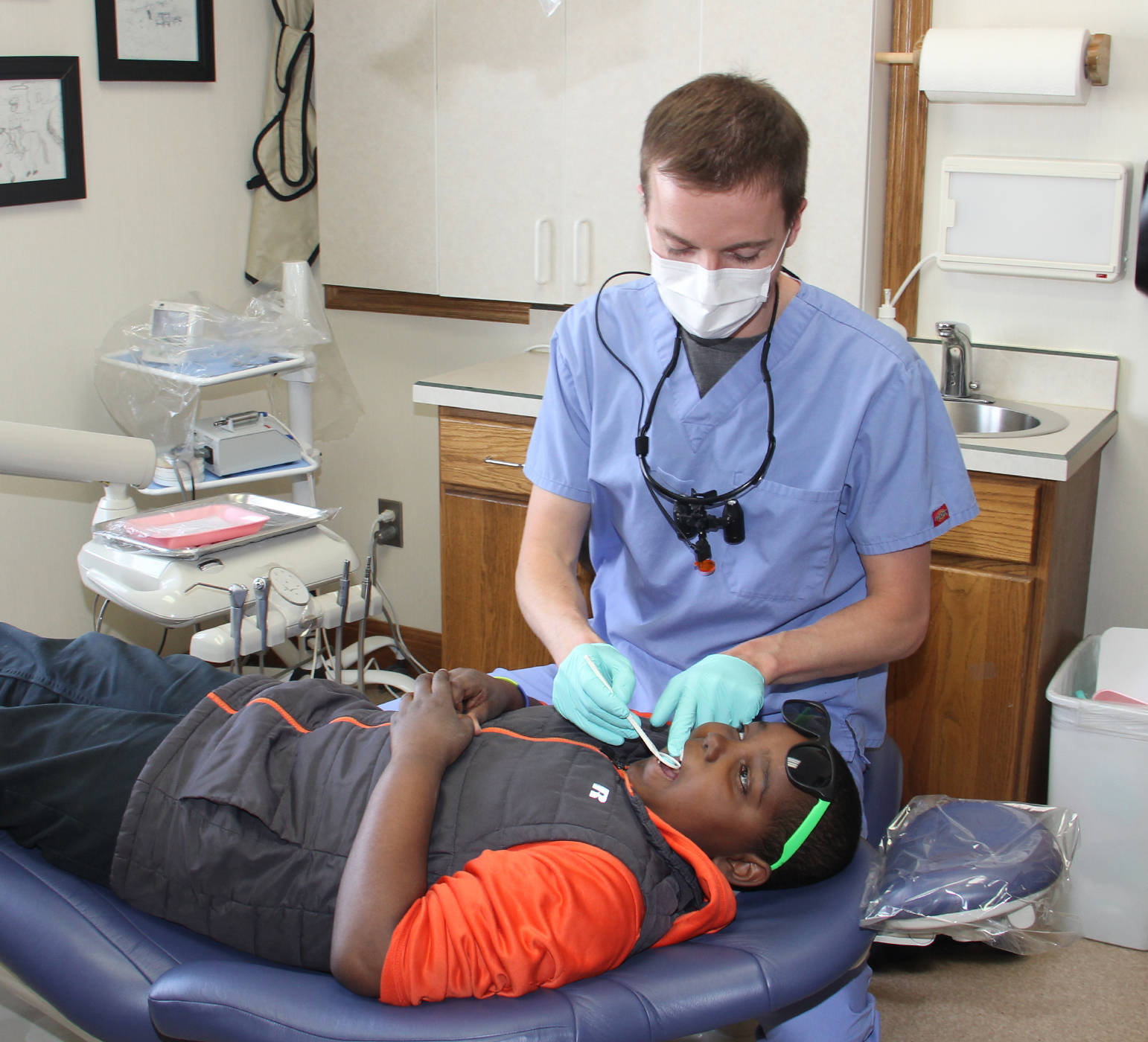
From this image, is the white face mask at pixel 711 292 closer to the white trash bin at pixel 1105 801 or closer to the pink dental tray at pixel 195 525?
the pink dental tray at pixel 195 525

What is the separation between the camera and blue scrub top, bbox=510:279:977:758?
143 cm

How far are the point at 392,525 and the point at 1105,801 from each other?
184cm

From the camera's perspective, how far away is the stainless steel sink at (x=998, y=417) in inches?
89.0

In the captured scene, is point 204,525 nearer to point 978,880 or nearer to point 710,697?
point 710,697

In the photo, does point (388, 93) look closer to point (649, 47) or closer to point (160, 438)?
point (649, 47)

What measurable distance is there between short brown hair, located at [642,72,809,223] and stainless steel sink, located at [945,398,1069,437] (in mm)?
1059

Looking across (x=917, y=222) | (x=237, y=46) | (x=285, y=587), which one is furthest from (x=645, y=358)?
(x=237, y=46)

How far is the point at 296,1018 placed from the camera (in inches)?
41.3

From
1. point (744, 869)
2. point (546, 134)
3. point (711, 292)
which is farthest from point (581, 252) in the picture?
point (744, 869)

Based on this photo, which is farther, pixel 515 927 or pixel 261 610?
pixel 261 610

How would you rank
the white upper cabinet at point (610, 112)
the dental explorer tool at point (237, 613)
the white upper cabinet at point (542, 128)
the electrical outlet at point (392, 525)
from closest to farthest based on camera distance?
the dental explorer tool at point (237, 613), the white upper cabinet at point (542, 128), the white upper cabinet at point (610, 112), the electrical outlet at point (392, 525)

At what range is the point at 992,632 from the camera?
6.83 ft

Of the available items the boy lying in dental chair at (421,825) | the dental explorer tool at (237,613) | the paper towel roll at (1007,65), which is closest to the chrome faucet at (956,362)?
the paper towel roll at (1007,65)

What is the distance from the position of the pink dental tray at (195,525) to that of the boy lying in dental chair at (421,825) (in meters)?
0.45
